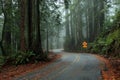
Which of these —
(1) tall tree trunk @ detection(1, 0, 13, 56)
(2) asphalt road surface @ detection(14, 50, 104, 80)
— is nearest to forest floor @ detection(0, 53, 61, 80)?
(2) asphalt road surface @ detection(14, 50, 104, 80)

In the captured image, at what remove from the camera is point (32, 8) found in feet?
74.1

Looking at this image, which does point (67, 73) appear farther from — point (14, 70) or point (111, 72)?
point (14, 70)

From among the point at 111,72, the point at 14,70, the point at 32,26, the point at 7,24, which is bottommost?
the point at 14,70

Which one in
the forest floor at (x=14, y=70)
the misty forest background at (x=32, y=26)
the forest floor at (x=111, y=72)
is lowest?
the forest floor at (x=14, y=70)

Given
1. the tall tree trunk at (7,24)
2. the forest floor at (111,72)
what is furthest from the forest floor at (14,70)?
the tall tree trunk at (7,24)

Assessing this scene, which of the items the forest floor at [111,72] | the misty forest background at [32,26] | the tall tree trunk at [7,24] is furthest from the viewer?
the tall tree trunk at [7,24]

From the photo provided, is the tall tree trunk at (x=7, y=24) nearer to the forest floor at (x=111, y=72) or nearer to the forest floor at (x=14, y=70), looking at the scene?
the forest floor at (x=14, y=70)

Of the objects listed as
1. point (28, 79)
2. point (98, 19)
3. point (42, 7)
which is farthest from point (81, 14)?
point (28, 79)

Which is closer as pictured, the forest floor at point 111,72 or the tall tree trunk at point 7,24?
the forest floor at point 111,72

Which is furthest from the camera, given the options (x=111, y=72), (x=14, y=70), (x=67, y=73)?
(x=14, y=70)

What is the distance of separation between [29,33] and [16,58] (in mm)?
2992

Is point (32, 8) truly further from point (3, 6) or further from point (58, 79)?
point (58, 79)

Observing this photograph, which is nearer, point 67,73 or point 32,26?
point 67,73

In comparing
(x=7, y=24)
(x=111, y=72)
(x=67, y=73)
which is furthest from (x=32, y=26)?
(x=111, y=72)
